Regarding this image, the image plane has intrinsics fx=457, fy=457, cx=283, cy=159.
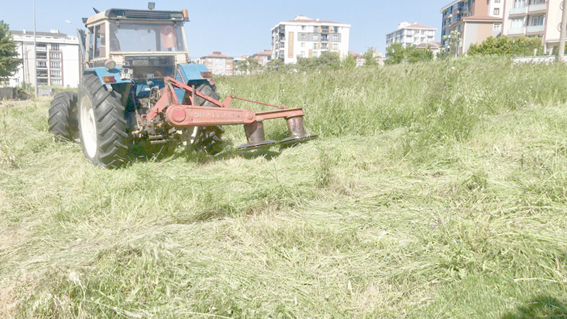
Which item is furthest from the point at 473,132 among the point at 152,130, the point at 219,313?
the point at 219,313

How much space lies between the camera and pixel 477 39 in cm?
6719

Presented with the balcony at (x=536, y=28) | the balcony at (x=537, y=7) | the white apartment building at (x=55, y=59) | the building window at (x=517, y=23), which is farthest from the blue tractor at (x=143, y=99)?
the white apartment building at (x=55, y=59)

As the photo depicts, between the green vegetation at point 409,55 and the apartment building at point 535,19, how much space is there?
1865 cm

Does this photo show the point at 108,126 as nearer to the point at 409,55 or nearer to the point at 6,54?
the point at 409,55

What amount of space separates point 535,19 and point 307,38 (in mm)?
61017

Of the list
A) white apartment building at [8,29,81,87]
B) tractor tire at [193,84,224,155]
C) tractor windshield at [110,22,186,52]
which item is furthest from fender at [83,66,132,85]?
white apartment building at [8,29,81,87]

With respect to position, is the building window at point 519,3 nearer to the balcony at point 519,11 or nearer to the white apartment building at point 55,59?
the balcony at point 519,11

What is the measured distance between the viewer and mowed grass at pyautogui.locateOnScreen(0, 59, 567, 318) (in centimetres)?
242

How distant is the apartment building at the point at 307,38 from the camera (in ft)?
355

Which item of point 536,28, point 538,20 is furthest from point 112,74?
point 538,20

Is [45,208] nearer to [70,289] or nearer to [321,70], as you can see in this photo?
[70,289]

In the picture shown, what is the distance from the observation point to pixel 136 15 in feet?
20.3

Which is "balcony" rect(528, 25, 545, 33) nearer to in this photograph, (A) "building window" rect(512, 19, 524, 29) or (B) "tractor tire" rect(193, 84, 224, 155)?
(A) "building window" rect(512, 19, 524, 29)

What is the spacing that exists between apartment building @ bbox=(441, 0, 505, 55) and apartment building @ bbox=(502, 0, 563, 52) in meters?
4.58
